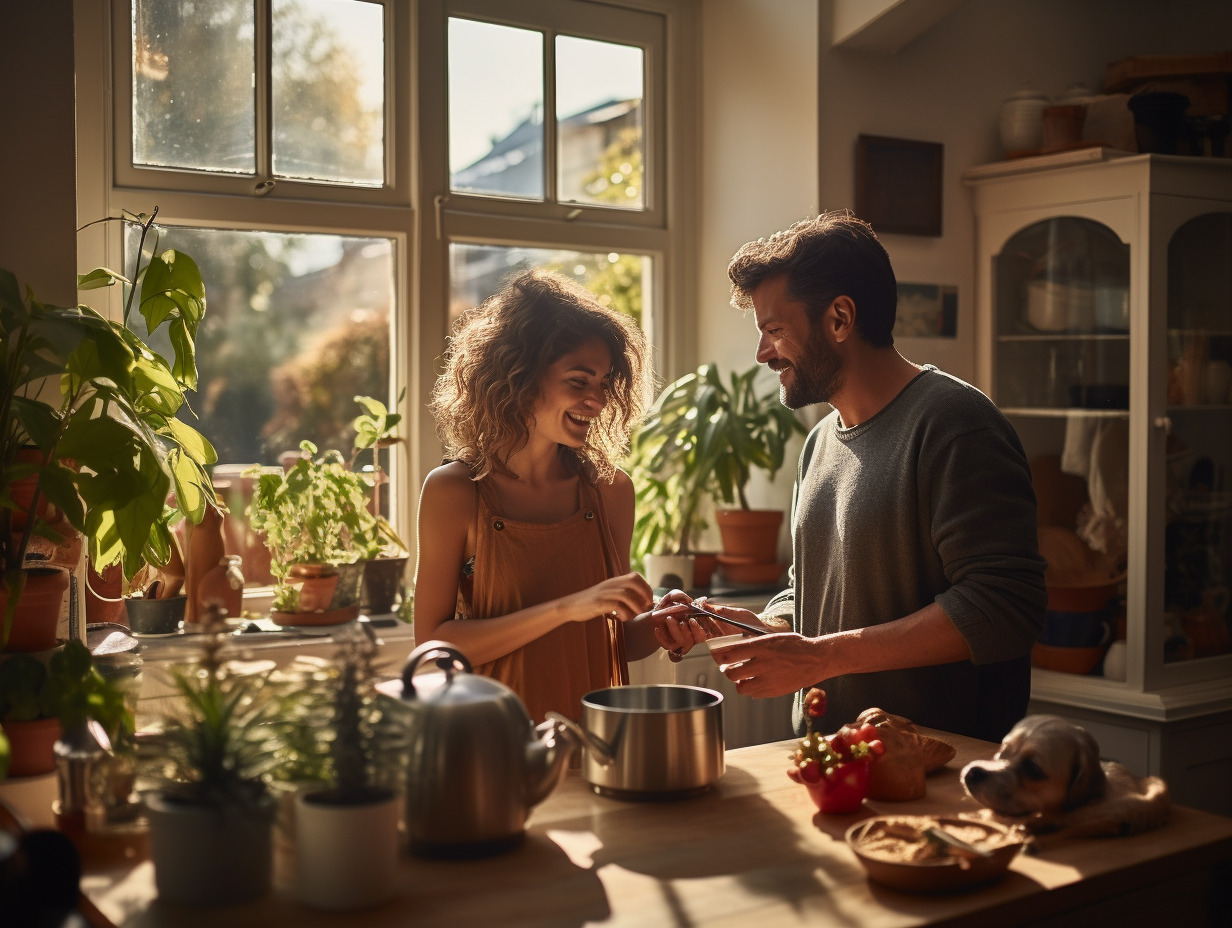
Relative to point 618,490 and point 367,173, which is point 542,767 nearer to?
point 618,490

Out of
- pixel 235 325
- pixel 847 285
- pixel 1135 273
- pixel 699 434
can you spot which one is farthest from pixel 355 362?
pixel 1135 273

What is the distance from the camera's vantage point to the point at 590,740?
1372mm

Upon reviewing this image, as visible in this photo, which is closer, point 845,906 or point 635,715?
point 845,906

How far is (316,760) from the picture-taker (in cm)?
115

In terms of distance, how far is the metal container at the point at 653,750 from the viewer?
140 cm

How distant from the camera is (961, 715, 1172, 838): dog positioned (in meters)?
1.29

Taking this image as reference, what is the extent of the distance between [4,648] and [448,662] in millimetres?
837

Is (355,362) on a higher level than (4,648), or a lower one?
higher

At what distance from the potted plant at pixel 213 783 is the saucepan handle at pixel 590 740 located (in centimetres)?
31

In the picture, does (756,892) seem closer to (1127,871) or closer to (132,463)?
(1127,871)

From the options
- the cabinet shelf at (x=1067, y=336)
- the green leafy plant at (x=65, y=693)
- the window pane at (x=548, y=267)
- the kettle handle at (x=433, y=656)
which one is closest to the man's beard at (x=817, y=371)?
the kettle handle at (x=433, y=656)

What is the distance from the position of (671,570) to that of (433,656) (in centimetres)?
201

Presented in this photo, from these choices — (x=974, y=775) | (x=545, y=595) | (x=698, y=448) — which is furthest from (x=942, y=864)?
(x=698, y=448)

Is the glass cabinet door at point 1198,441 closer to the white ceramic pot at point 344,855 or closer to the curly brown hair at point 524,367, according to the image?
the curly brown hair at point 524,367
